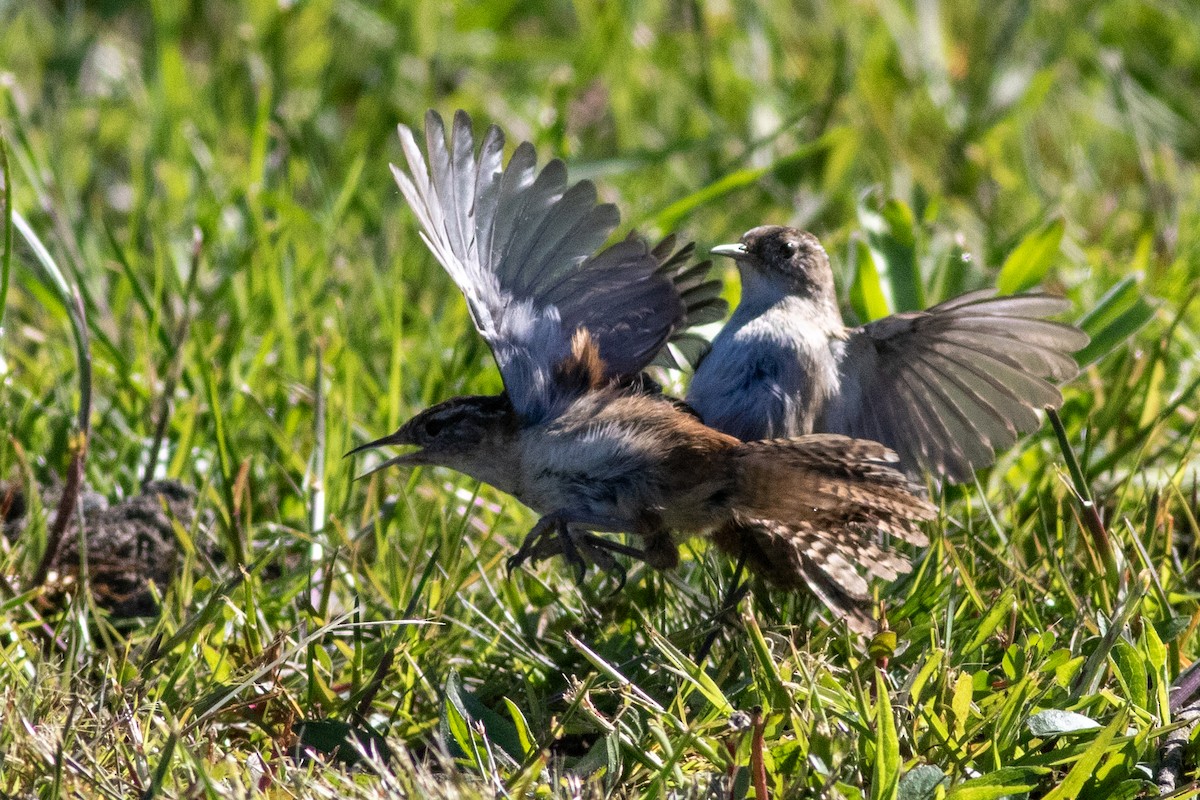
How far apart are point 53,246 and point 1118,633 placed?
4222 millimetres

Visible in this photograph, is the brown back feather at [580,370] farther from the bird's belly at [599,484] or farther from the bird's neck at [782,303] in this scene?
the bird's neck at [782,303]

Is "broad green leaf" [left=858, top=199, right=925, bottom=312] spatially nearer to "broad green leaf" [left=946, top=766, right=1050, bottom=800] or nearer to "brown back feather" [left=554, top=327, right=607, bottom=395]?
"brown back feather" [left=554, top=327, right=607, bottom=395]

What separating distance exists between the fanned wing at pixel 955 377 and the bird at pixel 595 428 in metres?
0.16

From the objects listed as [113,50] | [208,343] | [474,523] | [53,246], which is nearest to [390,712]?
[474,523]

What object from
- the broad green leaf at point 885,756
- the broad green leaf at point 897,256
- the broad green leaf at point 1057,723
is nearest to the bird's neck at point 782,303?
the broad green leaf at point 897,256

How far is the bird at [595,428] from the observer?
11.2 ft

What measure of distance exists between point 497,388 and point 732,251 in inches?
37.6

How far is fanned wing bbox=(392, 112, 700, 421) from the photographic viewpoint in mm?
3717

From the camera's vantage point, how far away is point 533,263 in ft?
12.7

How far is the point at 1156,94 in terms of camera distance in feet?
23.5

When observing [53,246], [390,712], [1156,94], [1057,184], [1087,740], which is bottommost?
[390,712]

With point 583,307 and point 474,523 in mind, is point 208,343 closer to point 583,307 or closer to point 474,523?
point 474,523

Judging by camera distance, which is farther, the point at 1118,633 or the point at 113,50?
the point at 113,50

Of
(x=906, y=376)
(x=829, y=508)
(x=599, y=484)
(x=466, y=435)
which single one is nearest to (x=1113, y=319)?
(x=906, y=376)
